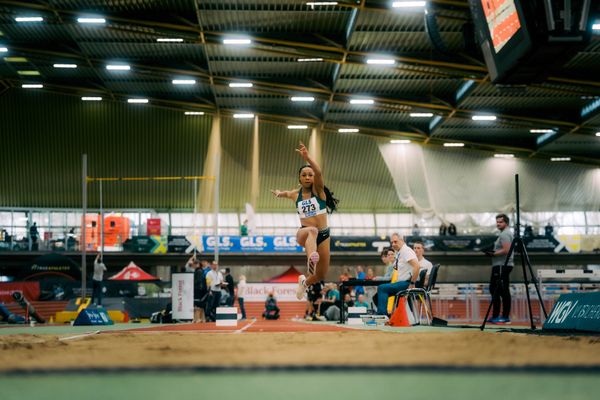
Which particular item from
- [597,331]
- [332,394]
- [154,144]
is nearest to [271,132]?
[154,144]

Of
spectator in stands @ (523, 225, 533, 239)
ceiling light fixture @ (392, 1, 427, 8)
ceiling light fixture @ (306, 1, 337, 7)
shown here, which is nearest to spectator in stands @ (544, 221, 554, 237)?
spectator in stands @ (523, 225, 533, 239)

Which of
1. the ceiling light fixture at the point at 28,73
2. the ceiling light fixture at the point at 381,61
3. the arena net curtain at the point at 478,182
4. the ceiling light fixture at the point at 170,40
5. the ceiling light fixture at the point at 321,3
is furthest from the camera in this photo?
the arena net curtain at the point at 478,182

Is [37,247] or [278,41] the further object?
[37,247]

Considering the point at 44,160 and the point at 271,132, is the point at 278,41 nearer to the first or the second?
the point at 271,132

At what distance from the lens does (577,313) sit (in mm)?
7055

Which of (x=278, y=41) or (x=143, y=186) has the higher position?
(x=278, y=41)

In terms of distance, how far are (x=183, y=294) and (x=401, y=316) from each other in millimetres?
7682

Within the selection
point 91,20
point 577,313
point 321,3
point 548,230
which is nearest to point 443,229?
point 548,230

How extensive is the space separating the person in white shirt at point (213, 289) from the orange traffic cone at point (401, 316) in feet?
28.6

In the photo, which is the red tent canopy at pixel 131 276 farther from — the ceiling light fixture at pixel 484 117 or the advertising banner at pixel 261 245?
the ceiling light fixture at pixel 484 117

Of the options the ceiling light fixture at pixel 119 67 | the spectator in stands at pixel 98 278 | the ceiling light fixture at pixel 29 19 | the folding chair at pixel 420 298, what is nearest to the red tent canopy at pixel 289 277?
the ceiling light fixture at pixel 119 67

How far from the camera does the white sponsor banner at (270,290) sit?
30547 mm

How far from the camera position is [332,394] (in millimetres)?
2385

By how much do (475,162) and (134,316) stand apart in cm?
1804
